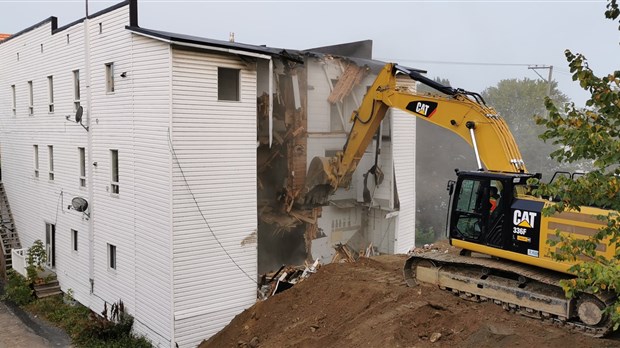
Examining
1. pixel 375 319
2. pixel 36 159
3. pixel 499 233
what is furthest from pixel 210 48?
pixel 36 159

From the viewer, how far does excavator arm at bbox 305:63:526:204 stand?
12180 millimetres

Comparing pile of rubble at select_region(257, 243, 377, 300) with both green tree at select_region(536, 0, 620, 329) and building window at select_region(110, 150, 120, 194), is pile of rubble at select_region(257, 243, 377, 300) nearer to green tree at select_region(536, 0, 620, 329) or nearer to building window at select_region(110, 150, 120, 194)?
building window at select_region(110, 150, 120, 194)

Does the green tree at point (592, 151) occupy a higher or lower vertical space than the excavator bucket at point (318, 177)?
higher

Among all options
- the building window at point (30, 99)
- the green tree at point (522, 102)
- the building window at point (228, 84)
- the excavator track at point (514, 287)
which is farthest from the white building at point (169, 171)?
the green tree at point (522, 102)

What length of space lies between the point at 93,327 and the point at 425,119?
11486 millimetres

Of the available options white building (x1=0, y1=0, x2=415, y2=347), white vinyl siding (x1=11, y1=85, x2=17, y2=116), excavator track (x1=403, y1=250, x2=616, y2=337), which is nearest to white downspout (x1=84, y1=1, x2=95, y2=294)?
white building (x1=0, y1=0, x2=415, y2=347)

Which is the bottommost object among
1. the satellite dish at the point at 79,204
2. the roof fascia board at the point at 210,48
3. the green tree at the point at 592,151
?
the satellite dish at the point at 79,204

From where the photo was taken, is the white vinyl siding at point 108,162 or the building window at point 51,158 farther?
the building window at point 51,158

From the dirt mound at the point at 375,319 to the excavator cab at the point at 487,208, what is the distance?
1.42 m

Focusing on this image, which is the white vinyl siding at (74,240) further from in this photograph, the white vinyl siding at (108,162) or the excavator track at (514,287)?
the excavator track at (514,287)

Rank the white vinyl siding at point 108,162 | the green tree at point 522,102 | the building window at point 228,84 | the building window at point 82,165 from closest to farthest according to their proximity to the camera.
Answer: the white vinyl siding at point 108,162
the building window at point 228,84
the building window at point 82,165
the green tree at point 522,102

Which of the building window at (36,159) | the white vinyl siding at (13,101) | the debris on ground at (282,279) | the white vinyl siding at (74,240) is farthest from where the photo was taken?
the white vinyl siding at (13,101)

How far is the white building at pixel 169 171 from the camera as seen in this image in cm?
1434

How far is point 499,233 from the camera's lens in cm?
1139
